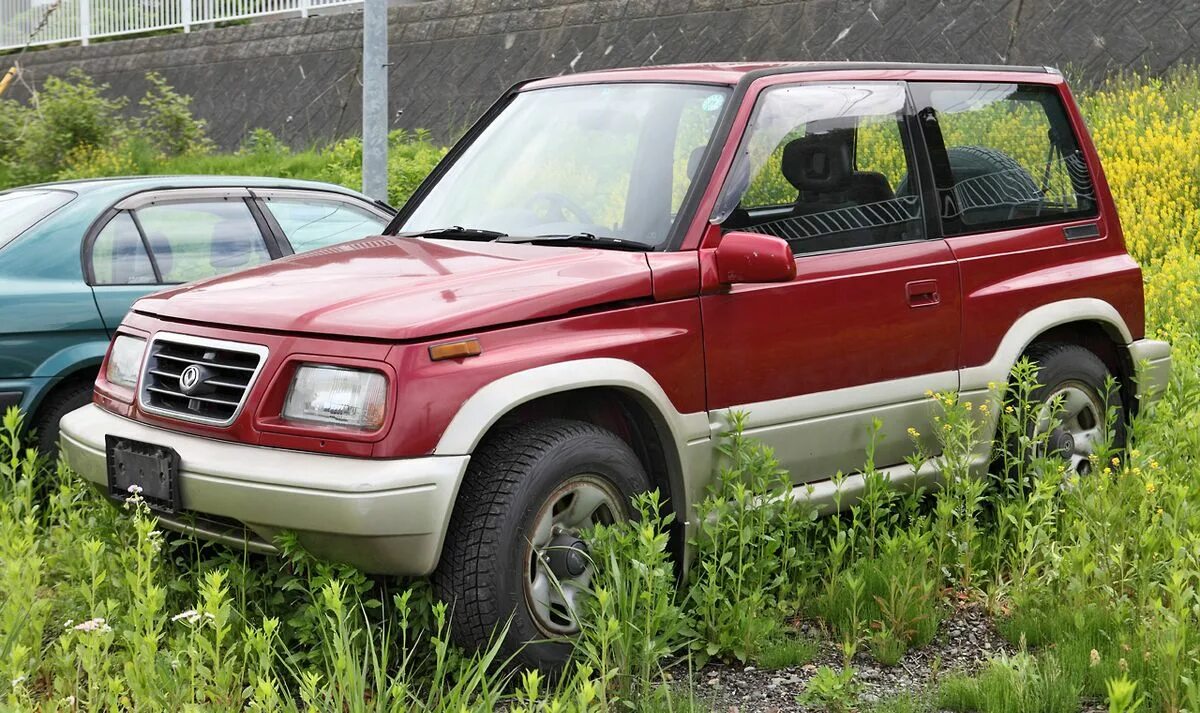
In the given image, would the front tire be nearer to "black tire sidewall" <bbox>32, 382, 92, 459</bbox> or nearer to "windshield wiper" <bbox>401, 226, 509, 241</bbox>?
"windshield wiper" <bbox>401, 226, 509, 241</bbox>

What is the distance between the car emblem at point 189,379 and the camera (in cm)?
412

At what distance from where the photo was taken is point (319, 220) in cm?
712

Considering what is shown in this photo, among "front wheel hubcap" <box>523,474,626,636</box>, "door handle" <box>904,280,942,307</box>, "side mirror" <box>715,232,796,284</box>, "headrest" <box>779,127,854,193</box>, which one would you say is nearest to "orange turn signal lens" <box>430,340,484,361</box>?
"front wheel hubcap" <box>523,474,626,636</box>

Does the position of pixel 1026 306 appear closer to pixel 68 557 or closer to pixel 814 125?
pixel 814 125

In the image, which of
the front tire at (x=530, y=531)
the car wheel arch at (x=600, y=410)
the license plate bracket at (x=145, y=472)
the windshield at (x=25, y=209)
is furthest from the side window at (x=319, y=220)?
the front tire at (x=530, y=531)

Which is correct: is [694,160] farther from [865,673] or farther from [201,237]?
[201,237]

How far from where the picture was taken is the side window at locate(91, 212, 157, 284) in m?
6.24

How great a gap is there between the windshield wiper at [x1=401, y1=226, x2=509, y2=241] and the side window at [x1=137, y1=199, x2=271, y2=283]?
187 centimetres

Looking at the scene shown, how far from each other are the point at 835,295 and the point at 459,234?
1369mm

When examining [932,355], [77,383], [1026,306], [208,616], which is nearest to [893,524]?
[932,355]

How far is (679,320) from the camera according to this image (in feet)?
14.4

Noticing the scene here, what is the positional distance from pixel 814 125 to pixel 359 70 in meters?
17.1

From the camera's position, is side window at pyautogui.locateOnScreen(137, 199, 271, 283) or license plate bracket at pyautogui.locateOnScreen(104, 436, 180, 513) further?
side window at pyautogui.locateOnScreen(137, 199, 271, 283)

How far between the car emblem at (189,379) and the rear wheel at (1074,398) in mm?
3238
